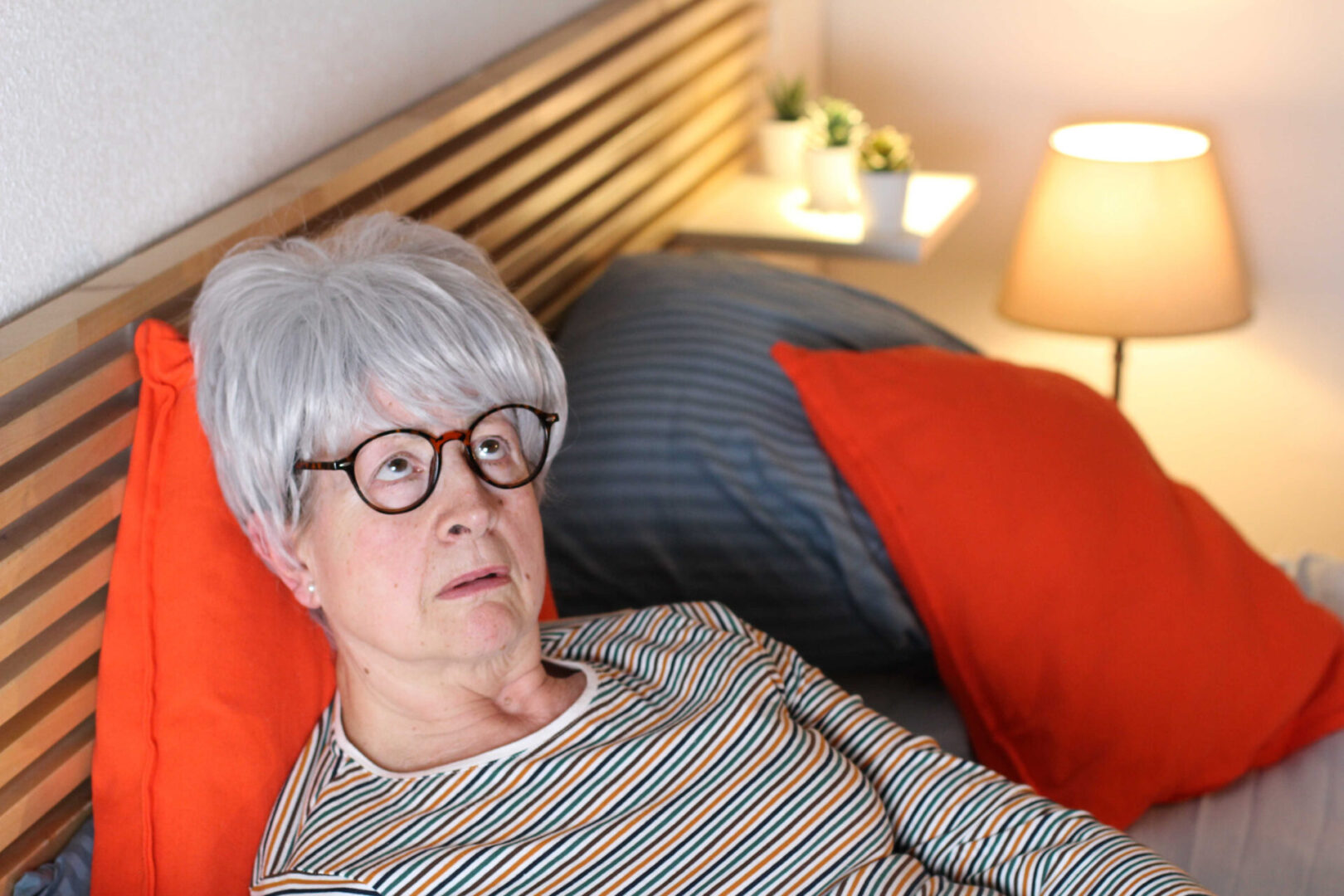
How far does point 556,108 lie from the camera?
1712 mm

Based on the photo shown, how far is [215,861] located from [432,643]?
23 centimetres

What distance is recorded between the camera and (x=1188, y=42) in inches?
95.3

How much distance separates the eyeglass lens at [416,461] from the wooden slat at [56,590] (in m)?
A: 0.23

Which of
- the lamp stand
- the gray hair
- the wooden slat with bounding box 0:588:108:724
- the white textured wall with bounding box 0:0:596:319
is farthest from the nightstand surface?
the wooden slat with bounding box 0:588:108:724

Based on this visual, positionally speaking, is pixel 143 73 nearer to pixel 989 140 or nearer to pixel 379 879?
pixel 379 879

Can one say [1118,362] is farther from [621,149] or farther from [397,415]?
[397,415]

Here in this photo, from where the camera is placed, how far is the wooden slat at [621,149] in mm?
1602

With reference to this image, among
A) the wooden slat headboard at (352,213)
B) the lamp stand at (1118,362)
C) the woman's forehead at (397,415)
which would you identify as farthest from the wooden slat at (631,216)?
the lamp stand at (1118,362)

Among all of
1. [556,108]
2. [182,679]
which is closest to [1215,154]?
[556,108]

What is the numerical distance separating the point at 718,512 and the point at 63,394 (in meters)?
0.69

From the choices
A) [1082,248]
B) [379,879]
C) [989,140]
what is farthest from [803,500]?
[989,140]

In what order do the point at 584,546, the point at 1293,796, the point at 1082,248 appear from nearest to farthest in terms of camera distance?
1. the point at 1293,796
2. the point at 584,546
3. the point at 1082,248

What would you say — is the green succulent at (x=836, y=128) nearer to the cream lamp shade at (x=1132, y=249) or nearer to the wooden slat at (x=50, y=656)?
the cream lamp shade at (x=1132, y=249)

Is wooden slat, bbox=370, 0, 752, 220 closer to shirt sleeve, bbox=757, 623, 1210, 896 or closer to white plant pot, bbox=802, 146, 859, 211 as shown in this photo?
white plant pot, bbox=802, 146, 859, 211
